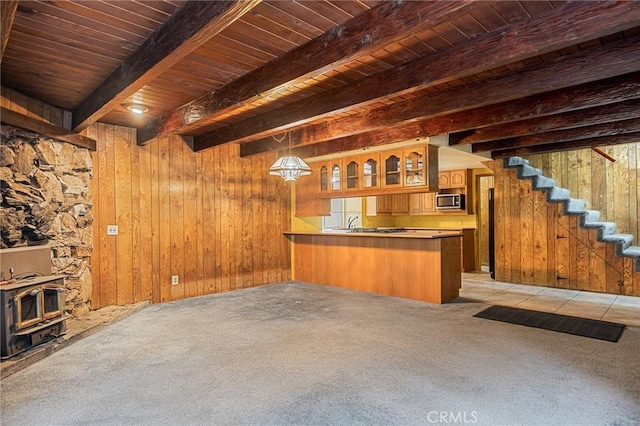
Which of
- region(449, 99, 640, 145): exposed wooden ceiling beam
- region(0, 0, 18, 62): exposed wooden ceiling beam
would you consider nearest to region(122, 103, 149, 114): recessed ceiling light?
region(0, 0, 18, 62): exposed wooden ceiling beam

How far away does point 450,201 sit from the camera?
302 inches

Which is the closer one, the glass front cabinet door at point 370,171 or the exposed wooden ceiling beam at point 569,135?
the exposed wooden ceiling beam at point 569,135

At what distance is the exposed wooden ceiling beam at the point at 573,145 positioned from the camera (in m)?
4.66

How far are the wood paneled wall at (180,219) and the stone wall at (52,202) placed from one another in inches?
9.6

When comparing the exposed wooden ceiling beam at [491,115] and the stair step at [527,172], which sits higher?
the exposed wooden ceiling beam at [491,115]

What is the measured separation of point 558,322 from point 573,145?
2.71m

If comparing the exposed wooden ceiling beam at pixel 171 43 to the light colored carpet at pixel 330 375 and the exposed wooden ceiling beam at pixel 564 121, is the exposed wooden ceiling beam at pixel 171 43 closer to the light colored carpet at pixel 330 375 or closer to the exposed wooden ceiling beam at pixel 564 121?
the light colored carpet at pixel 330 375

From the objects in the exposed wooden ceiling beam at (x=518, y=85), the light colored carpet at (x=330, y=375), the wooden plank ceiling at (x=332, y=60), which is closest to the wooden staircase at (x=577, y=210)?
the wooden plank ceiling at (x=332, y=60)

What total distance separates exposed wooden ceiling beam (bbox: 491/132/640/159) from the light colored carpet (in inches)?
99.7

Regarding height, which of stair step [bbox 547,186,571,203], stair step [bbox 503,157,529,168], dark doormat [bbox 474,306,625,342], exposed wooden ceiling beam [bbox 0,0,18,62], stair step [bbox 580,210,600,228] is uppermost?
exposed wooden ceiling beam [bbox 0,0,18,62]

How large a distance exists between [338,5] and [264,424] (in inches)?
93.8

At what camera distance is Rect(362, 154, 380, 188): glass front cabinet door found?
18.0 ft

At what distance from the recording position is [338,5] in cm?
206

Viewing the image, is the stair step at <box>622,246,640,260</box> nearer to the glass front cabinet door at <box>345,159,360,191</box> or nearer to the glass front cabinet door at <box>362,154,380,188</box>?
the glass front cabinet door at <box>362,154,380,188</box>
